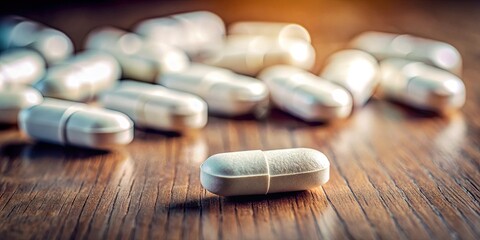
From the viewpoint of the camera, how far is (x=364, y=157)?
1.49 metres

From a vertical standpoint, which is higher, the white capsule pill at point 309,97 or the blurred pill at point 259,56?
the white capsule pill at point 309,97

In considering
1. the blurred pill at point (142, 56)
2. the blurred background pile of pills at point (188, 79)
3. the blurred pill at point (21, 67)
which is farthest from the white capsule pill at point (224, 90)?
the blurred pill at point (21, 67)

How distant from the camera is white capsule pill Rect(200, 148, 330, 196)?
1.20m

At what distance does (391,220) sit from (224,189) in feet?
1.01

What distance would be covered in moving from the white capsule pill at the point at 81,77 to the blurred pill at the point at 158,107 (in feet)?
0.52

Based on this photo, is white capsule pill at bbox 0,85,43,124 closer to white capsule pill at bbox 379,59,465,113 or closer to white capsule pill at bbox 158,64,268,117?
white capsule pill at bbox 158,64,268,117

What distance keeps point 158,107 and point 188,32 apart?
827 mm

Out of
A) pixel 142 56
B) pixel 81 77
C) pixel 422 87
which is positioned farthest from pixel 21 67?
pixel 422 87

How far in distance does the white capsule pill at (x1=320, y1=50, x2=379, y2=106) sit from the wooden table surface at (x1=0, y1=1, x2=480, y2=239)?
55 mm

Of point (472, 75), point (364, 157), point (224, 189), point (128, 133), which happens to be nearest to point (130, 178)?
point (128, 133)

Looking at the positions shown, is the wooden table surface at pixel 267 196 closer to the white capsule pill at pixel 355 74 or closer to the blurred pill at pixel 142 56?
the white capsule pill at pixel 355 74

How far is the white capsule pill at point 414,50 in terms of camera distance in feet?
6.69

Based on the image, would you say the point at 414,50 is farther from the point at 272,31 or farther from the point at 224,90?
the point at 224,90

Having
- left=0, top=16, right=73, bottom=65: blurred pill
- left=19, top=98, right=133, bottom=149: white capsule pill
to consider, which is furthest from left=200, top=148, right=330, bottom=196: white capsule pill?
left=0, top=16, right=73, bottom=65: blurred pill
